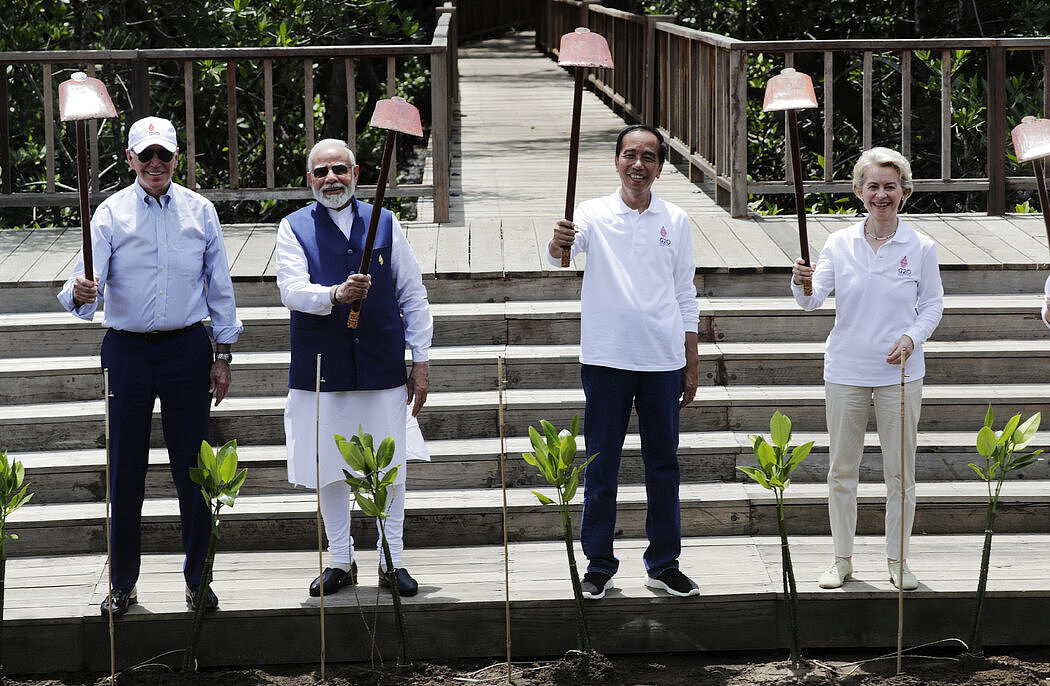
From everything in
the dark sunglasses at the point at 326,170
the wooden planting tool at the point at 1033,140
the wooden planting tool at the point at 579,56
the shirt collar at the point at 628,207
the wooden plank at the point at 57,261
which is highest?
the wooden planting tool at the point at 579,56

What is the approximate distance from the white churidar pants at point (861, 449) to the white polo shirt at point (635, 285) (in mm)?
572

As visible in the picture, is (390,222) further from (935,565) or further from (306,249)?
(935,565)

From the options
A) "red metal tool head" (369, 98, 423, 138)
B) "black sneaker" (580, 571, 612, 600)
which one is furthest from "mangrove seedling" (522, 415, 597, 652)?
"red metal tool head" (369, 98, 423, 138)

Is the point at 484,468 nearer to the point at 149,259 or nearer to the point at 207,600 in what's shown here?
the point at 207,600

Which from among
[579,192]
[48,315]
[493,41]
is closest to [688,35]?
[579,192]

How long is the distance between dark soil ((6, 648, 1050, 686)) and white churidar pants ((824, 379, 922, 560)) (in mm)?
415

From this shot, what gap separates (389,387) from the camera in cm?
448

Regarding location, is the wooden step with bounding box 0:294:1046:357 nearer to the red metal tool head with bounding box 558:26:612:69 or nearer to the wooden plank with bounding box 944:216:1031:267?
the wooden plank with bounding box 944:216:1031:267

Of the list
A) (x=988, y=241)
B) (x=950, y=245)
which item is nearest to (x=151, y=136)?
(x=950, y=245)

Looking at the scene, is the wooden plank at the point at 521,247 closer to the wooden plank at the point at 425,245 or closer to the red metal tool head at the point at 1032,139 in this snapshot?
the wooden plank at the point at 425,245

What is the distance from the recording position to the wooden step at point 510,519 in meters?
5.04

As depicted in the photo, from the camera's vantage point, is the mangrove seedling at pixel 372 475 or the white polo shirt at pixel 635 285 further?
the white polo shirt at pixel 635 285

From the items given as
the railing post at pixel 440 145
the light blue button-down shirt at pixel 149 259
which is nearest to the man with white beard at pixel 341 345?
the light blue button-down shirt at pixel 149 259

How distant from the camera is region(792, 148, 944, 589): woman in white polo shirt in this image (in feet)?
14.3
